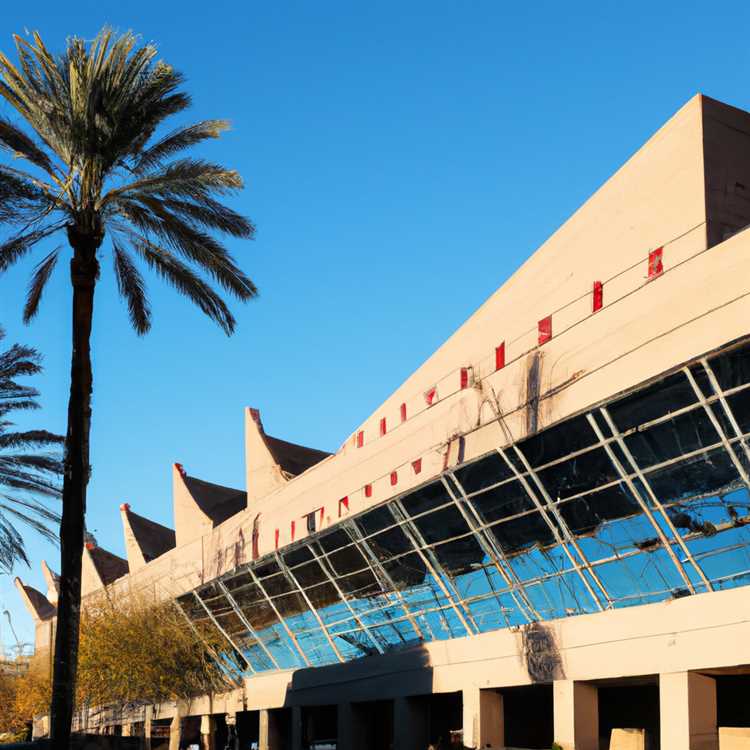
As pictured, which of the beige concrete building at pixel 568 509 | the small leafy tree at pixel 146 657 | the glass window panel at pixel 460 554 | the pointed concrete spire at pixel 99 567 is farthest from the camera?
the pointed concrete spire at pixel 99 567

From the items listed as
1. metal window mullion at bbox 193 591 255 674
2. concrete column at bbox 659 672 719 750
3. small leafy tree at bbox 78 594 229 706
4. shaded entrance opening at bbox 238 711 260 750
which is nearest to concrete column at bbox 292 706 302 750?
metal window mullion at bbox 193 591 255 674

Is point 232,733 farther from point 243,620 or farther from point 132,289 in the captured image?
point 132,289

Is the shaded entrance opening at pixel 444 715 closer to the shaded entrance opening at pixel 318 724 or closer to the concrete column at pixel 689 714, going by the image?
the shaded entrance opening at pixel 318 724

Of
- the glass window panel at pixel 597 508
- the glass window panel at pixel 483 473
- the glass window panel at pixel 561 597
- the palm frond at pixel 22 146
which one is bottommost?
the glass window panel at pixel 561 597

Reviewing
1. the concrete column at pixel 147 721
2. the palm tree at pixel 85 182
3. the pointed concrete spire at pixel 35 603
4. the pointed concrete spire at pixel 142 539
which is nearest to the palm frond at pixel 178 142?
the palm tree at pixel 85 182

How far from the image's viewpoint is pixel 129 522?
62406mm

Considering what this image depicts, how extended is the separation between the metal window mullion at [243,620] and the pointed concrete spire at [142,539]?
1540 centimetres

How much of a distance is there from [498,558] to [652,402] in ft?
25.8

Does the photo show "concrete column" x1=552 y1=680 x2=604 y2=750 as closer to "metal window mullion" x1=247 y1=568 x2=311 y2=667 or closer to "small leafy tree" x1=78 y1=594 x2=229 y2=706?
"metal window mullion" x1=247 y1=568 x2=311 y2=667

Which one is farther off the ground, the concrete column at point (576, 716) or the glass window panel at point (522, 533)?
the glass window panel at point (522, 533)

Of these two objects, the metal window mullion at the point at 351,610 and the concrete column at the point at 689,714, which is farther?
the metal window mullion at the point at 351,610

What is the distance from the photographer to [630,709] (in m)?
31.5

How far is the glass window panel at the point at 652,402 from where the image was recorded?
22.0m

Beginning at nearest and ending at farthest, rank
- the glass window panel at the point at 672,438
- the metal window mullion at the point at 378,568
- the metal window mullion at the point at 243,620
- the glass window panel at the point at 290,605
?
the glass window panel at the point at 672,438 < the metal window mullion at the point at 378,568 < the glass window panel at the point at 290,605 < the metal window mullion at the point at 243,620
